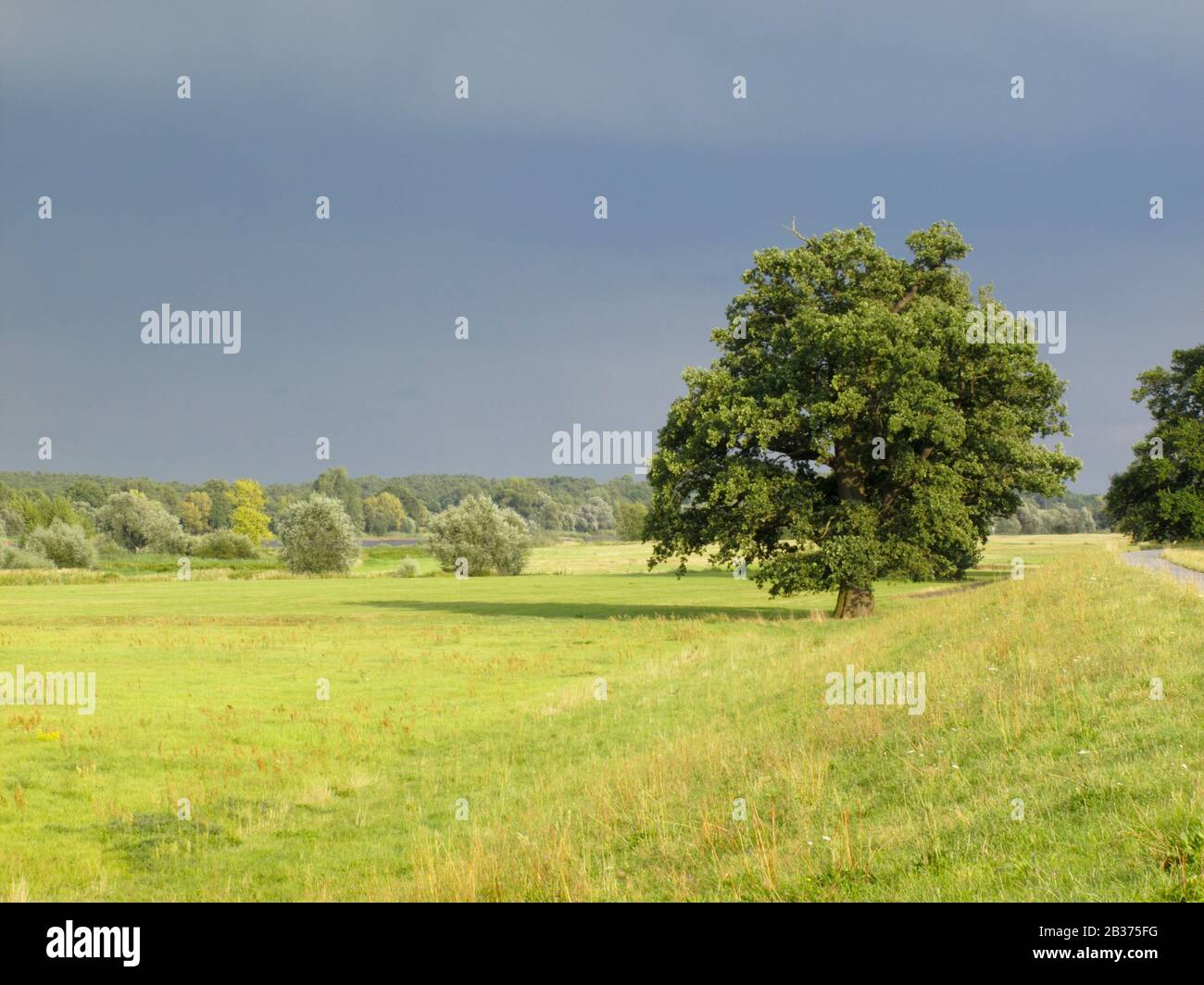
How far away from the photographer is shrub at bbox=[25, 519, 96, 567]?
130 m

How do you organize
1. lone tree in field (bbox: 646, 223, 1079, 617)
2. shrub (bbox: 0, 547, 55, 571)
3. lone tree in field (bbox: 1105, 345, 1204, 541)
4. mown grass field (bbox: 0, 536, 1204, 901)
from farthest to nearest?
1. shrub (bbox: 0, 547, 55, 571)
2. lone tree in field (bbox: 1105, 345, 1204, 541)
3. lone tree in field (bbox: 646, 223, 1079, 617)
4. mown grass field (bbox: 0, 536, 1204, 901)

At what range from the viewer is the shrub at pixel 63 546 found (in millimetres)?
130375

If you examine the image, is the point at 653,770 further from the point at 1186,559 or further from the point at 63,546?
the point at 63,546

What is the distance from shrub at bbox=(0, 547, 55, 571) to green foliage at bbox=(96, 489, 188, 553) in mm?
51208

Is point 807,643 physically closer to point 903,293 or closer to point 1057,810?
point 903,293

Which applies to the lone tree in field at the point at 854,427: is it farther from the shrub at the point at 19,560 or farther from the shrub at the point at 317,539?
the shrub at the point at 19,560

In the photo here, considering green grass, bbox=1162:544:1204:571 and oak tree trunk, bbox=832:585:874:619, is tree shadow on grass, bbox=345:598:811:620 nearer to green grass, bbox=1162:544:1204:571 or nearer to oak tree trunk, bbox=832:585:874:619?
oak tree trunk, bbox=832:585:874:619

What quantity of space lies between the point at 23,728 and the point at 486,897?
18881mm

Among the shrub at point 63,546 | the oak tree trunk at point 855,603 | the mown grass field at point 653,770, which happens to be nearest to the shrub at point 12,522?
the shrub at point 63,546

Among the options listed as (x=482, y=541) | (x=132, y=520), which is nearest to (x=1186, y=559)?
(x=482, y=541)

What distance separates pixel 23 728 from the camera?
25625 millimetres

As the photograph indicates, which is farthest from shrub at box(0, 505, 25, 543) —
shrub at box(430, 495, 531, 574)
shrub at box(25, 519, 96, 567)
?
shrub at box(430, 495, 531, 574)

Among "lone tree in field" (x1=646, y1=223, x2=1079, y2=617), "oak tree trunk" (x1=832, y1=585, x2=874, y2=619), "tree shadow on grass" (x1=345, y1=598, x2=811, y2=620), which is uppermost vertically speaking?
"lone tree in field" (x1=646, y1=223, x2=1079, y2=617)

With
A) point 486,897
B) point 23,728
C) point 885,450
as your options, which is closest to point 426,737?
point 23,728
